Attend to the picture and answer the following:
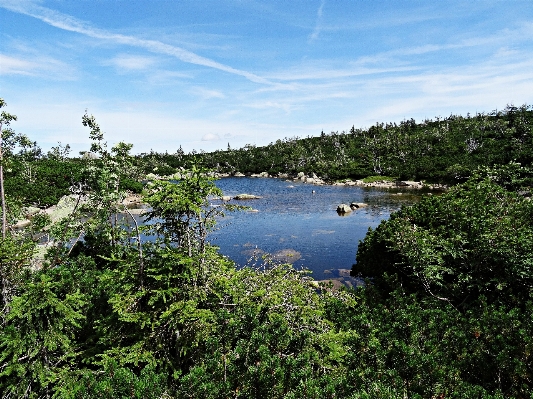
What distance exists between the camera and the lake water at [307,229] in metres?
31.5

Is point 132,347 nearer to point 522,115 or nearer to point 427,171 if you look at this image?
point 427,171

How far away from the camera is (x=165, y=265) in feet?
30.2

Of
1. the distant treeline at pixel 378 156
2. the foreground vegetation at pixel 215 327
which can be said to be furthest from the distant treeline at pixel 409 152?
the foreground vegetation at pixel 215 327

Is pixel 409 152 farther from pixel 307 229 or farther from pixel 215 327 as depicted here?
pixel 215 327

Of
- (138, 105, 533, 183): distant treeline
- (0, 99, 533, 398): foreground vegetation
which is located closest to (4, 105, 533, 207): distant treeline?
(138, 105, 533, 183): distant treeline

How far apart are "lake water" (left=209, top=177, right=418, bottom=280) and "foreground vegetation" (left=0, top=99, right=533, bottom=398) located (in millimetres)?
8654

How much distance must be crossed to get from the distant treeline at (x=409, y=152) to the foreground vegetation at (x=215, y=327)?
167ft

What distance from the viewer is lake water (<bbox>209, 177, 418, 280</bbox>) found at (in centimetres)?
3153

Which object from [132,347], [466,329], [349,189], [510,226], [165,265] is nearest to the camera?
[132,347]

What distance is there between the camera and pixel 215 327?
8.62 metres

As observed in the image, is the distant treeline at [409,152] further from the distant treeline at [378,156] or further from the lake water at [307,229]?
the lake water at [307,229]

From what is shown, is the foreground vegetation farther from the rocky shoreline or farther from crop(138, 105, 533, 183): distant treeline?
the rocky shoreline

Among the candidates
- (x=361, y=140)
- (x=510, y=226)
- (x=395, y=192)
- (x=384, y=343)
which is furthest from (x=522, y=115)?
(x=384, y=343)

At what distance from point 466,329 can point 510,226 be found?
5.93m
